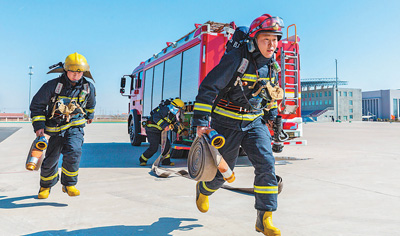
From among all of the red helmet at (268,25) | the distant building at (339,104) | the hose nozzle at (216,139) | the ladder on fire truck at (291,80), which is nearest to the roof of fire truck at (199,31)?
the ladder on fire truck at (291,80)

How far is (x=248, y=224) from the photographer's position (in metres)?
3.33

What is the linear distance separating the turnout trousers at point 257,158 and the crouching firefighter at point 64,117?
1.86m

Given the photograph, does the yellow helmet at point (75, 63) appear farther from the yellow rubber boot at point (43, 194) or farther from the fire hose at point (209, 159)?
the fire hose at point (209, 159)

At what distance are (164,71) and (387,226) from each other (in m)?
7.26

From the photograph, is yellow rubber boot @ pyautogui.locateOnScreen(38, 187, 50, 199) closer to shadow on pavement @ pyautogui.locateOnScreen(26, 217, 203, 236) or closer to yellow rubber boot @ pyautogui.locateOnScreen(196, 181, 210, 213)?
shadow on pavement @ pyautogui.locateOnScreen(26, 217, 203, 236)

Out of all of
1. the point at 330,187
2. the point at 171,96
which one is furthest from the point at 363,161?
the point at 171,96

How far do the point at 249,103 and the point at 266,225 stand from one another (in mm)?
1057

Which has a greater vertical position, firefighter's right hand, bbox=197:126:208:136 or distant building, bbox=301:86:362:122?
distant building, bbox=301:86:362:122

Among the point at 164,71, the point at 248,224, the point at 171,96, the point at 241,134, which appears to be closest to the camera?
the point at 241,134

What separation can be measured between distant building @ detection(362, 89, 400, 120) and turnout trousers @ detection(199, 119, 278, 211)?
318ft

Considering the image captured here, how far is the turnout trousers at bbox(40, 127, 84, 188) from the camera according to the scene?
4230 millimetres

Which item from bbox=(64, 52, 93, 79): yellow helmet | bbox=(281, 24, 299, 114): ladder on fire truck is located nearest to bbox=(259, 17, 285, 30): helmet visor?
bbox=(64, 52, 93, 79): yellow helmet

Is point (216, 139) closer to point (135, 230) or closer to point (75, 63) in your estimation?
point (135, 230)

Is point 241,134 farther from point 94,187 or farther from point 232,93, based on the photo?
point 94,187
